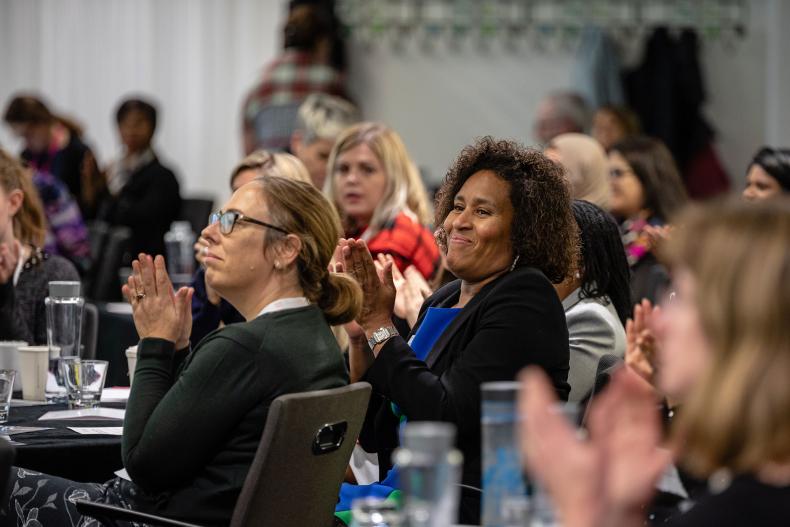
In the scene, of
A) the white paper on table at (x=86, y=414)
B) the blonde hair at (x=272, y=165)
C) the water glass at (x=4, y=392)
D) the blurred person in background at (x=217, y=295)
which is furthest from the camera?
the blonde hair at (x=272, y=165)

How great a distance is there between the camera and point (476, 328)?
8.89ft

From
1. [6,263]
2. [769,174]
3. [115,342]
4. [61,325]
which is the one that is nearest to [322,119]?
[115,342]

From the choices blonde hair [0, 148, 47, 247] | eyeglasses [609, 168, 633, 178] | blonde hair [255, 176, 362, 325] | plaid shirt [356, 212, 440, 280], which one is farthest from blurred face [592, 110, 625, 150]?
blonde hair [255, 176, 362, 325]

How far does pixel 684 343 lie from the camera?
4.51 feet

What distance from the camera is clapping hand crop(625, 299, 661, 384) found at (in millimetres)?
3125

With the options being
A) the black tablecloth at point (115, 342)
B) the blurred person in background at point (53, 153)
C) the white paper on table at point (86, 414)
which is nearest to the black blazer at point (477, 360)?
the white paper on table at point (86, 414)

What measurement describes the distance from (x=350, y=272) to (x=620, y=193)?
10.0 ft

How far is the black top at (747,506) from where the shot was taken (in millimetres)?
1430

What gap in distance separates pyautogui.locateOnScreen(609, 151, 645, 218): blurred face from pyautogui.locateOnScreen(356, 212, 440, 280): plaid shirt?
4.65 ft

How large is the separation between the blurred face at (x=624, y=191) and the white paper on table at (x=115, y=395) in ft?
8.75

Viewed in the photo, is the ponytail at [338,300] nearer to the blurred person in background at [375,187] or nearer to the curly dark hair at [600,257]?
the curly dark hair at [600,257]

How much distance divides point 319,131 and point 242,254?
2808mm

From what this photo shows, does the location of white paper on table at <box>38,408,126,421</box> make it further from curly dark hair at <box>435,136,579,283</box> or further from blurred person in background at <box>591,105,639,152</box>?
blurred person in background at <box>591,105,639,152</box>

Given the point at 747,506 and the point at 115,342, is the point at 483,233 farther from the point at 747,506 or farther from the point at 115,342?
the point at 115,342
